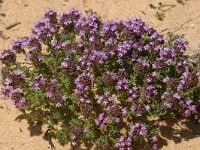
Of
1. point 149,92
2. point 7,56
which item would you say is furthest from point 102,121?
point 7,56

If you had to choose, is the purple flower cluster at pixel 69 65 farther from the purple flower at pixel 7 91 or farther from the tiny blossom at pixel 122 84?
the purple flower at pixel 7 91

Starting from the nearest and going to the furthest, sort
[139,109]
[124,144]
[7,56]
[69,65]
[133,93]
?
1. [124,144]
2. [139,109]
3. [133,93]
4. [69,65]
5. [7,56]

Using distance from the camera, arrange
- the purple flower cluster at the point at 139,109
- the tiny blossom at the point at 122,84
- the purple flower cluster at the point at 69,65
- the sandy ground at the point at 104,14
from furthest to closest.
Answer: the sandy ground at the point at 104,14 → the purple flower cluster at the point at 69,65 → the tiny blossom at the point at 122,84 → the purple flower cluster at the point at 139,109

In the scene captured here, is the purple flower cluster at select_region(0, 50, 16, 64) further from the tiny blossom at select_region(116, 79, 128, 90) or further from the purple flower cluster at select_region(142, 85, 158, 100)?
the purple flower cluster at select_region(142, 85, 158, 100)

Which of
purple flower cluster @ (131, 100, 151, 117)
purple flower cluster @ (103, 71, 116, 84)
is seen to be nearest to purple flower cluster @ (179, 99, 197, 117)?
purple flower cluster @ (131, 100, 151, 117)

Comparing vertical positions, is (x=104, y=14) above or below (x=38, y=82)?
above

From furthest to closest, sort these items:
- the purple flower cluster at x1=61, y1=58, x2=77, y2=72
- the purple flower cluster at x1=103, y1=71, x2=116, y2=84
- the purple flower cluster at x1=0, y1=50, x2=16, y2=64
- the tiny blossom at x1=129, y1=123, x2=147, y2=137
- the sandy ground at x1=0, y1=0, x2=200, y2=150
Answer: the sandy ground at x1=0, y1=0, x2=200, y2=150 < the purple flower cluster at x1=0, y1=50, x2=16, y2=64 < the purple flower cluster at x1=61, y1=58, x2=77, y2=72 < the purple flower cluster at x1=103, y1=71, x2=116, y2=84 < the tiny blossom at x1=129, y1=123, x2=147, y2=137

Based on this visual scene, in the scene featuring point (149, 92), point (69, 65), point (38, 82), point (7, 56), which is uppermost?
point (7, 56)

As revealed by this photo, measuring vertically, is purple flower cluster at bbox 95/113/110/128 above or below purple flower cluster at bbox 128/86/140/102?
below

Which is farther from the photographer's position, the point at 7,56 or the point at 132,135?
the point at 7,56

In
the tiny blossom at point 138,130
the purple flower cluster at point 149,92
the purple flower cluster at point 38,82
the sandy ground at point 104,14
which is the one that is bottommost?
the tiny blossom at point 138,130

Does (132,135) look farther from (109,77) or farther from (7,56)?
(7,56)

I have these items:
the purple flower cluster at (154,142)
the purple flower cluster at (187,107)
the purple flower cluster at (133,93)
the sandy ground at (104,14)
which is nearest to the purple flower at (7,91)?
the sandy ground at (104,14)
